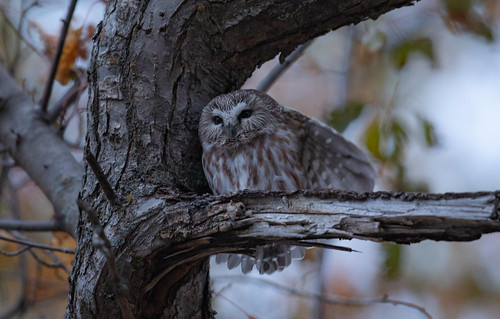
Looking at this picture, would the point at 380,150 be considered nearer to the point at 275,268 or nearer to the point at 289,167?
the point at 289,167

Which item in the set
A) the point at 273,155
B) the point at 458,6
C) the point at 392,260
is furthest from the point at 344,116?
the point at 458,6

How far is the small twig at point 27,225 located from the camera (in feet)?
9.82

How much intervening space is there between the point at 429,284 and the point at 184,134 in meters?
4.28

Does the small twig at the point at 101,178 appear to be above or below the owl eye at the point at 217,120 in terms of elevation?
below

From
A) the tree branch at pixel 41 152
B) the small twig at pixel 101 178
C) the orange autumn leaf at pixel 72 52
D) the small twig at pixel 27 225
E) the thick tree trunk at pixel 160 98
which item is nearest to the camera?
the small twig at pixel 101 178

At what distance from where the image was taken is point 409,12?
4492mm

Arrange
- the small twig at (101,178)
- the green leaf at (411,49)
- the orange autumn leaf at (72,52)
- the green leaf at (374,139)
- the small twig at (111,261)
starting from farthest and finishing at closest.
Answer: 1. the green leaf at (411,49)
2. the green leaf at (374,139)
3. the orange autumn leaf at (72,52)
4. the small twig at (101,178)
5. the small twig at (111,261)

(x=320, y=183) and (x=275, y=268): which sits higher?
(x=320, y=183)

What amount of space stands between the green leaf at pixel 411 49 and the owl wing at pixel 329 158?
663mm

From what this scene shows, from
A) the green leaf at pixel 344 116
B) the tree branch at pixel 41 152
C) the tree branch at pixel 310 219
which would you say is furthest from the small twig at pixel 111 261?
the green leaf at pixel 344 116

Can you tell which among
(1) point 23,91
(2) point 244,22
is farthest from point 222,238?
(1) point 23,91

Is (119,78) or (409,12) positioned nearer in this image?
(119,78)

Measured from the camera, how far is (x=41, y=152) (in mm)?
3268

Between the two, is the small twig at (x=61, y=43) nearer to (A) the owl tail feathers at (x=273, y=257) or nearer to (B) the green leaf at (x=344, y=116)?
(A) the owl tail feathers at (x=273, y=257)
